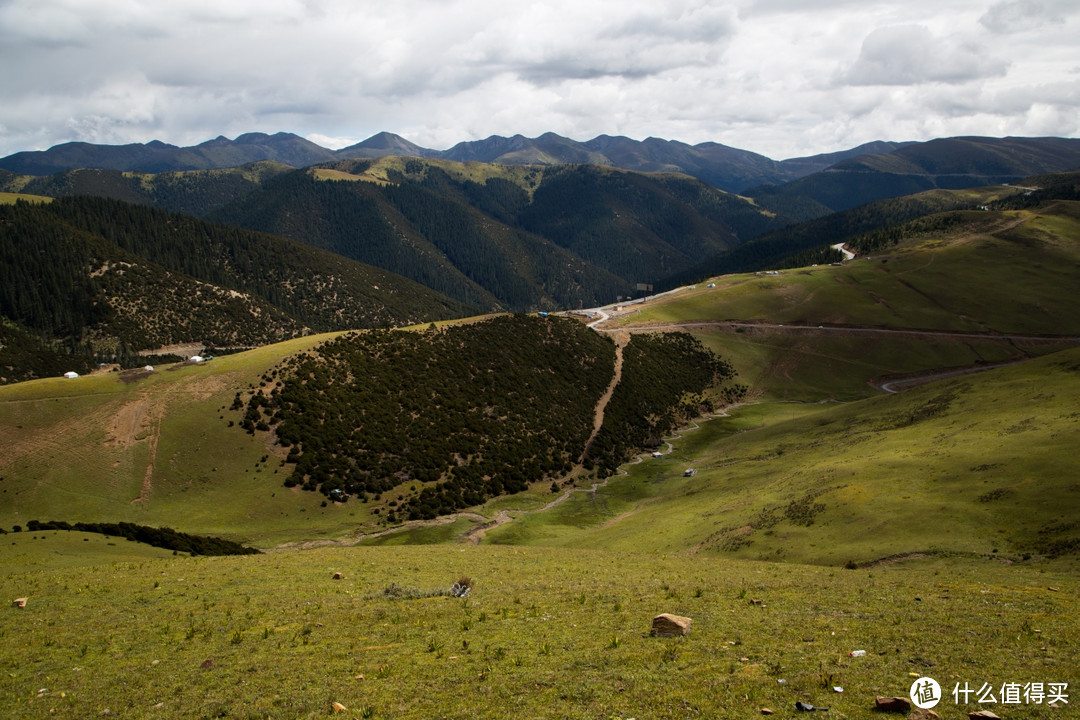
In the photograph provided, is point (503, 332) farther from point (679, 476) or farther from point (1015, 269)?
point (1015, 269)

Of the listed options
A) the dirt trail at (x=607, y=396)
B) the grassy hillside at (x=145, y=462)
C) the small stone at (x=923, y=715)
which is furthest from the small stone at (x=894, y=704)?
the dirt trail at (x=607, y=396)

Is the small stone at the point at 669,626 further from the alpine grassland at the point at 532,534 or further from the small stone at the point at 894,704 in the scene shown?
the small stone at the point at 894,704

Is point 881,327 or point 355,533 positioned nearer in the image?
point 355,533

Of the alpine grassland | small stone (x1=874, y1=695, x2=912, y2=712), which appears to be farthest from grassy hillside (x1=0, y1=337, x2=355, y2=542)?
small stone (x1=874, y1=695, x2=912, y2=712)

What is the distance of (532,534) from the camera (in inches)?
2384

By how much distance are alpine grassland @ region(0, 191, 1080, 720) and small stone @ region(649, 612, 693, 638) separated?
0.56 meters

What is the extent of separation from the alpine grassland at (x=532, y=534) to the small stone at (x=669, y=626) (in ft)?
1.85

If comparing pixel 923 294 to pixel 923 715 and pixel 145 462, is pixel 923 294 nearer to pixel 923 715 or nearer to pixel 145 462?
pixel 145 462

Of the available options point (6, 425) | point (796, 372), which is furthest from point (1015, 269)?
point (6, 425)

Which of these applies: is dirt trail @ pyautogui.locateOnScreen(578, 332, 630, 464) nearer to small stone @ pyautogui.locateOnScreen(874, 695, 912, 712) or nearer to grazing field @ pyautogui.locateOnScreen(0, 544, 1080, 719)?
grazing field @ pyautogui.locateOnScreen(0, 544, 1080, 719)

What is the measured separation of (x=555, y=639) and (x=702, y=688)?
5.65 meters

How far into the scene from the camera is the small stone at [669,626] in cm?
1892

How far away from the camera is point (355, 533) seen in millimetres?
58656

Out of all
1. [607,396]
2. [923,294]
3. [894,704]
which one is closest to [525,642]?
[894,704]
